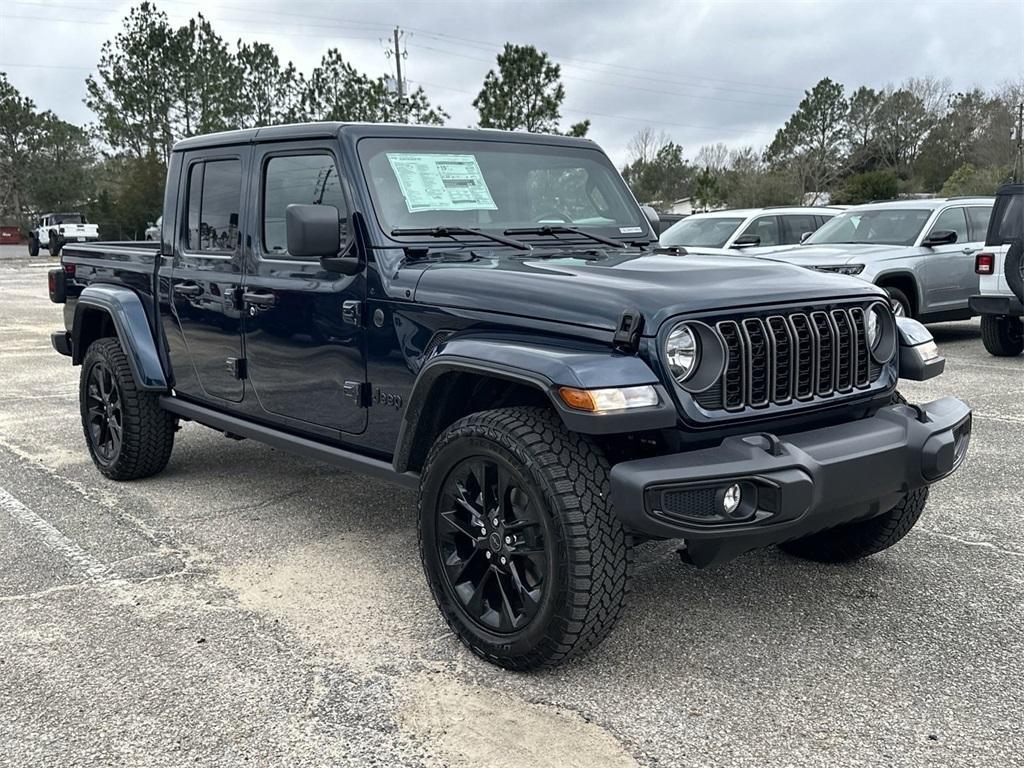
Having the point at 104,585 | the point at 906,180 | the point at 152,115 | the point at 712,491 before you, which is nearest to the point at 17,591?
the point at 104,585

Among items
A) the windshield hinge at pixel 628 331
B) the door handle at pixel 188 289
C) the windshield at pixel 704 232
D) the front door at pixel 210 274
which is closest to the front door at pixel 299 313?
the front door at pixel 210 274

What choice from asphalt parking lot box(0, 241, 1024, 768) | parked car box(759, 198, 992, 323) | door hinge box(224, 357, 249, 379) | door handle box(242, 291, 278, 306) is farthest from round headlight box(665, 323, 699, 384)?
parked car box(759, 198, 992, 323)

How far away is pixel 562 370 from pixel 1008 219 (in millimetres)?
7194

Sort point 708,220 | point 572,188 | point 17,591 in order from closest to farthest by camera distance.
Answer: point 17,591
point 572,188
point 708,220

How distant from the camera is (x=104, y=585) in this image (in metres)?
4.04

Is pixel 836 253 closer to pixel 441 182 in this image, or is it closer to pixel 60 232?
pixel 441 182

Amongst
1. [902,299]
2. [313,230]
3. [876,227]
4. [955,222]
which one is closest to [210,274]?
[313,230]

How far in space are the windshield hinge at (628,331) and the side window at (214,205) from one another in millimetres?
2318

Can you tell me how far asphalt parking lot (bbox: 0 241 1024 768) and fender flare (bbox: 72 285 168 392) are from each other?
0.67 metres

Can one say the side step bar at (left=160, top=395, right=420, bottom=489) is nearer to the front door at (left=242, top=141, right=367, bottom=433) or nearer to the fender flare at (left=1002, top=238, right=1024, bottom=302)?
the front door at (left=242, top=141, right=367, bottom=433)

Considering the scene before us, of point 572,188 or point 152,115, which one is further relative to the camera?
point 152,115

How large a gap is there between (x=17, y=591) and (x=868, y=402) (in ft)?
11.2

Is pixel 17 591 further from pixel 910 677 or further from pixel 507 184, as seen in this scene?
pixel 910 677

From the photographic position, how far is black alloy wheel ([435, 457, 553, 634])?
3109 mm
